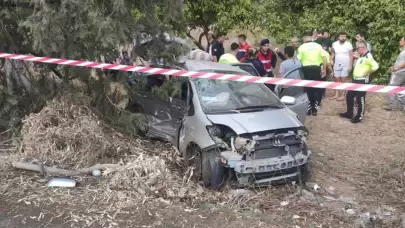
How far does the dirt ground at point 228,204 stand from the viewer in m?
4.95

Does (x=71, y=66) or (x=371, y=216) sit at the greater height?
(x=71, y=66)

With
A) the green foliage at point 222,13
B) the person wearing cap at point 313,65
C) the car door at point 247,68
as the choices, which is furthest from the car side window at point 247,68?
the green foliage at point 222,13

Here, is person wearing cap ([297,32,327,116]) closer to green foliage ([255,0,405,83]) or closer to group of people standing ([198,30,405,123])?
group of people standing ([198,30,405,123])

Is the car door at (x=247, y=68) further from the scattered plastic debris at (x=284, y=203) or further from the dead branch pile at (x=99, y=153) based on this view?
the scattered plastic debris at (x=284, y=203)

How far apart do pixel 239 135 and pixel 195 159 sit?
78cm

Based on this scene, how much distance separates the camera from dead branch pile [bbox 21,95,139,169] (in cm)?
630

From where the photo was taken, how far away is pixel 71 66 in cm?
713

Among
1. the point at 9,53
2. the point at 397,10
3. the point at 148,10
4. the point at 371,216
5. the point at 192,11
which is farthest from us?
the point at 192,11

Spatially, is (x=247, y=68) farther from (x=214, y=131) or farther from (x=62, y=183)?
(x=62, y=183)

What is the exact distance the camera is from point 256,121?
19.2ft

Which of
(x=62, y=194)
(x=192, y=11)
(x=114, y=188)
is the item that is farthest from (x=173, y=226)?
(x=192, y=11)

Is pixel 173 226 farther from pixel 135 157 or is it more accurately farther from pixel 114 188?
pixel 135 157

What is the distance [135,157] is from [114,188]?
780mm

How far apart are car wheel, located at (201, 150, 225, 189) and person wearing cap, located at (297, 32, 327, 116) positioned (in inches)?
178
